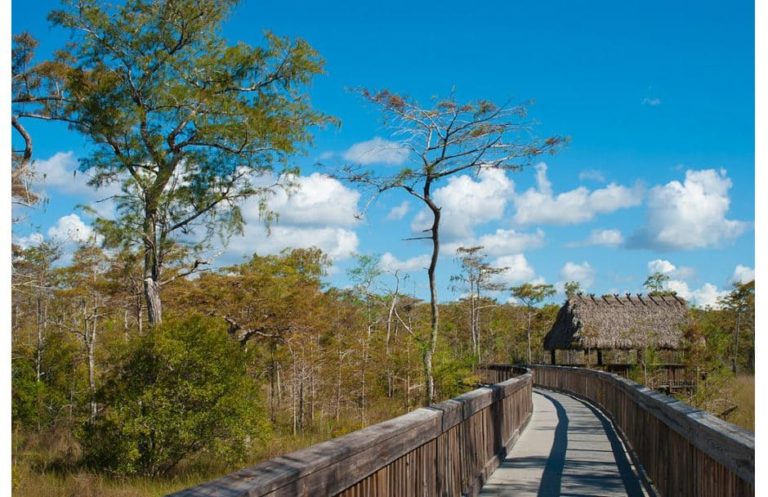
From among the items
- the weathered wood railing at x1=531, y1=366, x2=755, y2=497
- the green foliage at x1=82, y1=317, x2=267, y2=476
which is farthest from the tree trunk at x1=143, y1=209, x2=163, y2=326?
the weathered wood railing at x1=531, y1=366, x2=755, y2=497

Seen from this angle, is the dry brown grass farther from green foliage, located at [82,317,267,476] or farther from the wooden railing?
green foliage, located at [82,317,267,476]

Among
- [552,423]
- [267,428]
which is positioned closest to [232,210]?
[267,428]

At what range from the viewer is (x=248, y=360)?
71.2ft

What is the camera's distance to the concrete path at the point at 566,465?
344 inches

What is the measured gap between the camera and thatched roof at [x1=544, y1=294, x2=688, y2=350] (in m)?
44.1

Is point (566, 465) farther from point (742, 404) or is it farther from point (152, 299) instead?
point (742, 404)

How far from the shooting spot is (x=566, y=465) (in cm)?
1054

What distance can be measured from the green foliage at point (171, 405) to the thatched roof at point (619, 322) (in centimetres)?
2801

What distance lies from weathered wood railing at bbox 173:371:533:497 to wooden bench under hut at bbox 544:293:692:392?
3415 centimetres

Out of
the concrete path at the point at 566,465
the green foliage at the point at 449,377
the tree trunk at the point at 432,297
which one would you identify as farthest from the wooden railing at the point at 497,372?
the concrete path at the point at 566,465

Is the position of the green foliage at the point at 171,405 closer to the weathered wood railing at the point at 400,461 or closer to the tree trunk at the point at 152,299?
the tree trunk at the point at 152,299

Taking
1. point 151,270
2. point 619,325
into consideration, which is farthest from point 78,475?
point 619,325

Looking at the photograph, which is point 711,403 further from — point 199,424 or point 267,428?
point 199,424

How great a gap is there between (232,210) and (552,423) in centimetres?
1517
